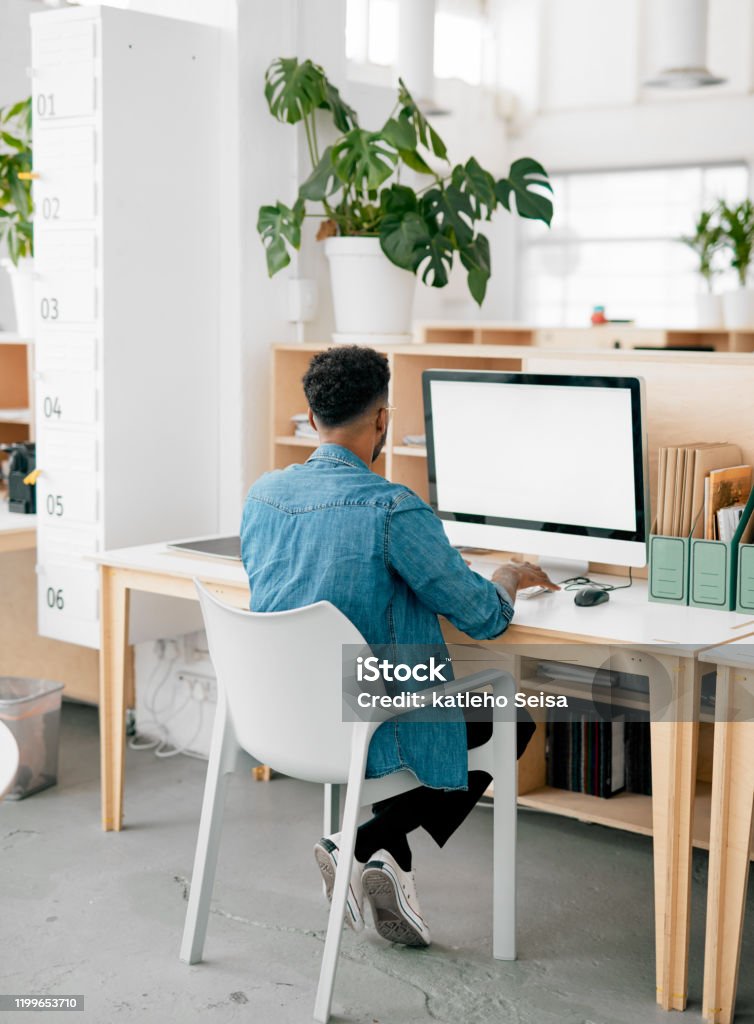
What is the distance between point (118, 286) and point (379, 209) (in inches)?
31.4

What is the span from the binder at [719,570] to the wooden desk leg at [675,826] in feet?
1.12

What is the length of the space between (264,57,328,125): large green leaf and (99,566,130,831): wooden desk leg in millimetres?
1413

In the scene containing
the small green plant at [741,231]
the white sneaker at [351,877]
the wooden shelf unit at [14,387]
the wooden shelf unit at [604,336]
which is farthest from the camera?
the small green plant at [741,231]

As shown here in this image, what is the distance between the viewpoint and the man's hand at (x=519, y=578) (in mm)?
2674

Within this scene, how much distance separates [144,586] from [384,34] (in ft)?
29.1

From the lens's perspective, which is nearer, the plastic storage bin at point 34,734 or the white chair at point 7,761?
the white chair at point 7,761

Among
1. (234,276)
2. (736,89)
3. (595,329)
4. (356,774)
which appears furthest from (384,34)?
(356,774)

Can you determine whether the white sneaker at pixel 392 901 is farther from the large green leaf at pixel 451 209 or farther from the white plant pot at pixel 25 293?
the white plant pot at pixel 25 293

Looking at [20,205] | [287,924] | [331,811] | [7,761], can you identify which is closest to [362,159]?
[20,205]

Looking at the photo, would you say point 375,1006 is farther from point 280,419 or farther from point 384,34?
point 384,34

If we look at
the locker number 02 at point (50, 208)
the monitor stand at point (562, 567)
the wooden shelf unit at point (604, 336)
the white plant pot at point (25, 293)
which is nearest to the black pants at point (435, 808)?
the monitor stand at point (562, 567)

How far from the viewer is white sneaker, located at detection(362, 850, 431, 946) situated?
2.61 m

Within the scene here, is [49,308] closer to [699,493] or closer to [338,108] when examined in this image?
[338,108]

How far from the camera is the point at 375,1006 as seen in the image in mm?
2426
